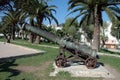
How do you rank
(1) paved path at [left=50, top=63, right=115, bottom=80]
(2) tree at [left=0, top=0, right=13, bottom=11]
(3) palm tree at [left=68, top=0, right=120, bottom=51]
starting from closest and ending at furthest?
(1) paved path at [left=50, top=63, right=115, bottom=80]
(2) tree at [left=0, top=0, right=13, bottom=11]
(3) palm tree at [left=68, top=0, right=120, bottom=51]

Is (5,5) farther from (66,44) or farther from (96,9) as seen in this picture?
(96,9)

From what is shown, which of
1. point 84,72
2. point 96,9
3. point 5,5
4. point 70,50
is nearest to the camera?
point 84,72

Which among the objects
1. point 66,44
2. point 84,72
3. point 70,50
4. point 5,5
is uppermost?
point 5,5

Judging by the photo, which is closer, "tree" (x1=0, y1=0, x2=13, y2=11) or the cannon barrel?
the cannon barrel

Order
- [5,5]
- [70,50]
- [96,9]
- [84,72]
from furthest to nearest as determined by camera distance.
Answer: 1. [96,9]
2. [5,5]
3. [70,50]
4. [84,72]

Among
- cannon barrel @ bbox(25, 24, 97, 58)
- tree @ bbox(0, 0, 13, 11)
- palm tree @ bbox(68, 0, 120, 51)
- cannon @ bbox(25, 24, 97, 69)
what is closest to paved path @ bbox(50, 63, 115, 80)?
cannon @ bbox(25, 24, 97, 69)

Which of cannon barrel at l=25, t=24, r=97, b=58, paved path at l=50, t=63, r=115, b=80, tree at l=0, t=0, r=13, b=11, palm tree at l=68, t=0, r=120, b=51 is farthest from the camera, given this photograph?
palm tree at l=68, t=0, r=120, b=51

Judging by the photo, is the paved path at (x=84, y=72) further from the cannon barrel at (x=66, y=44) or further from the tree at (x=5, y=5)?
the tree at (x=5, y=5)

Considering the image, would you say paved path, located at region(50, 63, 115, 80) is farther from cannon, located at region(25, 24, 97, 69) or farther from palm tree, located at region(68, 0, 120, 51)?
palm tree, located at region(68, 0, 120, 51)

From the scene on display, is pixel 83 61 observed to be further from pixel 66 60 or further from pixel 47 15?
pixel 47 15

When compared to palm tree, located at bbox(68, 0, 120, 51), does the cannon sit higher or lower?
lower

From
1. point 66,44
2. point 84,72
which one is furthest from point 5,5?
point 84,72

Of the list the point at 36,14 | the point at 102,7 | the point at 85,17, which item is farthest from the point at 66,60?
the point at 36,14

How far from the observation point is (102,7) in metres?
24.9
